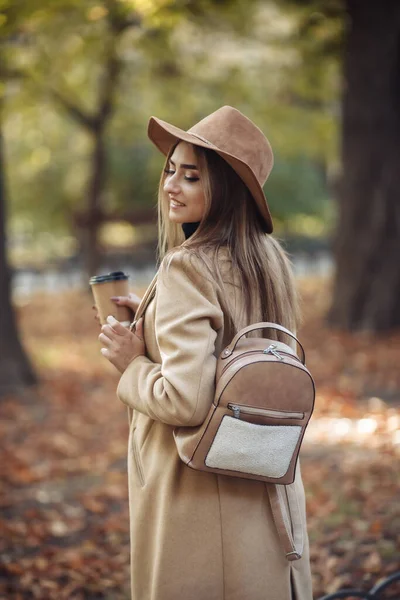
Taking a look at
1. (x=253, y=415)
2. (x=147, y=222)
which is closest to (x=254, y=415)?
(x=253, y=415)

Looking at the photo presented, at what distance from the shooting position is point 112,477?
6.32 metres

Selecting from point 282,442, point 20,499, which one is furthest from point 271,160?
point 20,499

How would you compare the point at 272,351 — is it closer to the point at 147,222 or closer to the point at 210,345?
the point at 210,345

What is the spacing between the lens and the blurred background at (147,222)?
5.19 meters

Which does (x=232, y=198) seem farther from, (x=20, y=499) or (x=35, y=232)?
(x=35, y=232)

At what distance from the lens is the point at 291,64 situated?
15.3 m

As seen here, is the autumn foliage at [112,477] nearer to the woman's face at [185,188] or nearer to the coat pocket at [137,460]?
the coat pocket at [137,460]

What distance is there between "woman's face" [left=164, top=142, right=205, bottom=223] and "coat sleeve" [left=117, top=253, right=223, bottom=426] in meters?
0.22

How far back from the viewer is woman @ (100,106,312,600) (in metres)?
2.50

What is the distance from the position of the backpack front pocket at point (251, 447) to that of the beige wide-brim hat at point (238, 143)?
2.43ft

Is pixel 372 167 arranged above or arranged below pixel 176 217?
above

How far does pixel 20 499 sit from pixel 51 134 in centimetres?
1427

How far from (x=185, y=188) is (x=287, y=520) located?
117 cm

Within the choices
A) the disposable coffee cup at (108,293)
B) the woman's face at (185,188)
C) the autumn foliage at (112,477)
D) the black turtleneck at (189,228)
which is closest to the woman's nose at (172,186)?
the woman's face at (185,188)
